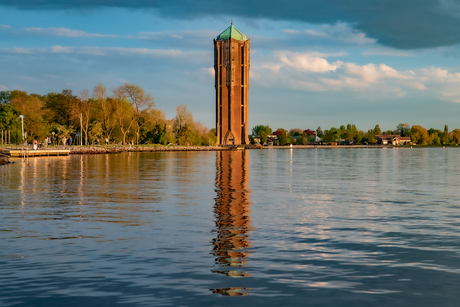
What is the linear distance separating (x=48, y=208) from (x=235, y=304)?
16403mm

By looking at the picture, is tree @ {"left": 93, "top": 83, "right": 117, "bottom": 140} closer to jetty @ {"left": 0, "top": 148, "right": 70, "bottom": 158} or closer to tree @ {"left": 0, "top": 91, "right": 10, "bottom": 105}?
jetty @ {"left": 0, "top": 148, "right": 70, "bottom": 158}

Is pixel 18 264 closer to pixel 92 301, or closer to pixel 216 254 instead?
pixel 92 301

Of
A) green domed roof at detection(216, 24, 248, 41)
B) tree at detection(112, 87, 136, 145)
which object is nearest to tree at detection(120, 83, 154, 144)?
tree at detection(112, 87, 136, 145)

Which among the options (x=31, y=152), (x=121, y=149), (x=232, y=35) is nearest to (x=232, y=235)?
(x=31, y=152)

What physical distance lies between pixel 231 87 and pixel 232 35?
22420mm

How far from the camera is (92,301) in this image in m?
9.35

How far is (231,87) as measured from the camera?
631 ft

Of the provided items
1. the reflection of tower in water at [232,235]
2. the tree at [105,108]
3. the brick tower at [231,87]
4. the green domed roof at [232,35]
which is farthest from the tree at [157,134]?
the reflection of tower in water at [232,235]

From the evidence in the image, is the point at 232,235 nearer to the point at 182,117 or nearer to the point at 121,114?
the point at 121,114

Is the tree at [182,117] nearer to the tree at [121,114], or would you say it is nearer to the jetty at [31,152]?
the tree at [121,114]

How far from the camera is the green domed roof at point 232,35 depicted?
7662 inches

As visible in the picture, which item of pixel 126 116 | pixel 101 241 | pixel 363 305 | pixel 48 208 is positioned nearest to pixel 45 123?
pixel 126 116

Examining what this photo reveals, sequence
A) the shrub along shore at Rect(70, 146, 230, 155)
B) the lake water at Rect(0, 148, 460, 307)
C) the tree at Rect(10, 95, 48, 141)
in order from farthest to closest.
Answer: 1. the tree at Rect(10, 95, 48, 141)
2. the shrub along shore at Rect(70, 146, 230, 155)
3. the lake water at Rect(0, 148, 460, 307)

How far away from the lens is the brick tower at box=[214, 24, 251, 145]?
19225cm
